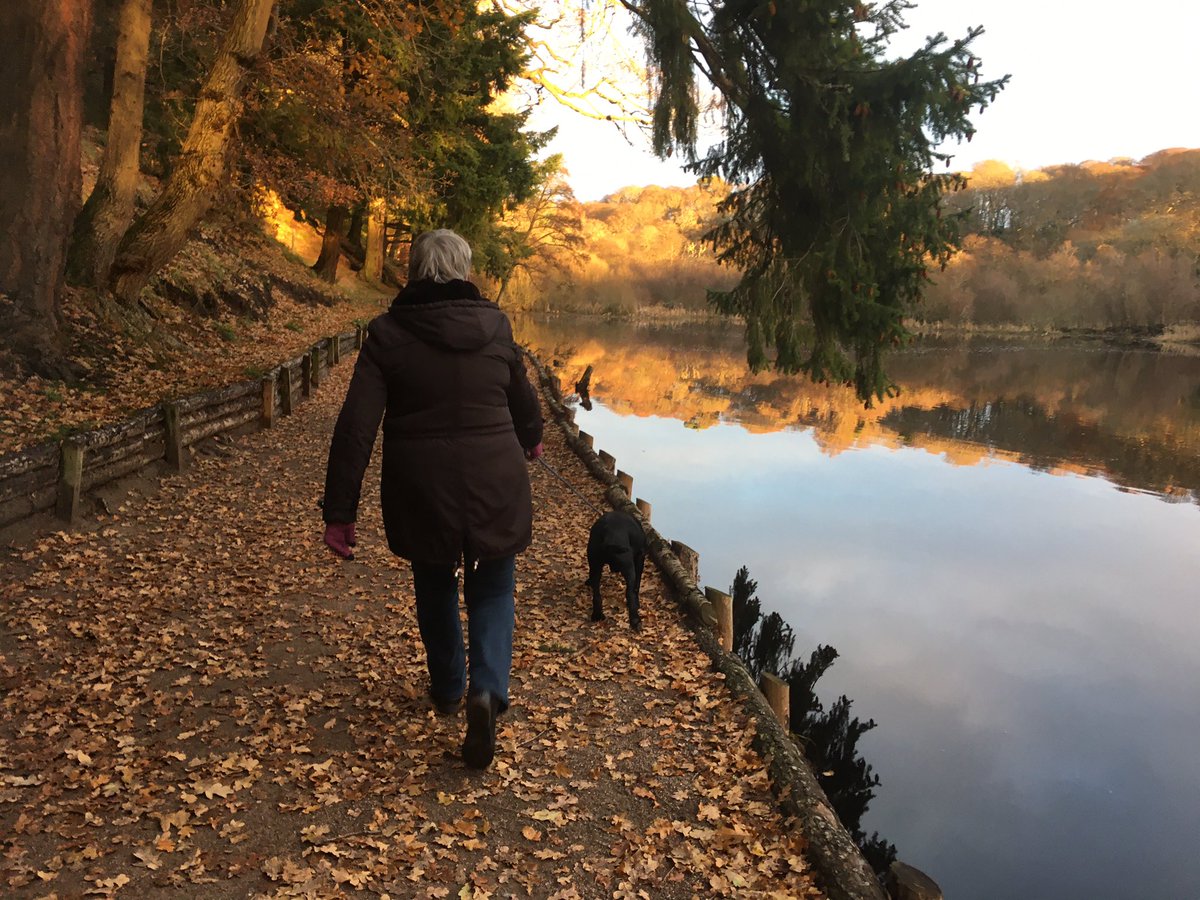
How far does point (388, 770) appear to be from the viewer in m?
3.52

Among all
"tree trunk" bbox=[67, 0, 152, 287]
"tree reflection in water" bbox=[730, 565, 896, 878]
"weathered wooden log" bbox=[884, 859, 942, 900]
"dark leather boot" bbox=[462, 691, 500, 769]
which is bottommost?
"tree reflection in water" bbox=[730, 565, 896, 878]

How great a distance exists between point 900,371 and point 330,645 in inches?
1297

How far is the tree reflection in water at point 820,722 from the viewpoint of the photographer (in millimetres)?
5788

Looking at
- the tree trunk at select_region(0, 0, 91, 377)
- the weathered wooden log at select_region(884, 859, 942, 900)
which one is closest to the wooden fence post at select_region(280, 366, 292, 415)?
the tree trunk at select_region(0, 0, 91, 377)

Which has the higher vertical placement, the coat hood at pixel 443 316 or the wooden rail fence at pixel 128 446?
the coat hood at pixel 443 316

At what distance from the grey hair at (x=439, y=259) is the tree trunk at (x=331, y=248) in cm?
2606

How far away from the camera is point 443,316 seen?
9.89 ft

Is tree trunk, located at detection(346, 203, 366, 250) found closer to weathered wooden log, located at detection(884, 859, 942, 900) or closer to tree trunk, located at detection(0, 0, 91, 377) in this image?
tree trunk, located at detection(0, 0, 91, 377)

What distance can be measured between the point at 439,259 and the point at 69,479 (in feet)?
15.1

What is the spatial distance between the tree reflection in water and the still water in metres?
0.13

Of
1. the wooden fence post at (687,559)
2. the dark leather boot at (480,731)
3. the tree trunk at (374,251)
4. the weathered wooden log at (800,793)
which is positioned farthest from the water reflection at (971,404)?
the dark leather boot at (480,731)

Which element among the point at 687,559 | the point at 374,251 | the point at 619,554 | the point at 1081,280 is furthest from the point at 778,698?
the point at 1081,280

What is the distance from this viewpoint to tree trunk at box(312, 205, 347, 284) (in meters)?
27.2

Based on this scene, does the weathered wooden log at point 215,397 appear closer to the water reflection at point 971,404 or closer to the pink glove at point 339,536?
the pink glove at point 339,536
